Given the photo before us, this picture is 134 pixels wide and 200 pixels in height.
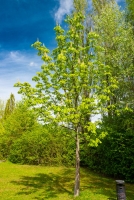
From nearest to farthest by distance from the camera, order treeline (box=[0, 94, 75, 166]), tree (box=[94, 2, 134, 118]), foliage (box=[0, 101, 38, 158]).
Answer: tree (box=[94, 2, 134, 118]) → treeline (box=[0, 94, 75, 166]) → foliage (box=[0, 101, 38, 158])

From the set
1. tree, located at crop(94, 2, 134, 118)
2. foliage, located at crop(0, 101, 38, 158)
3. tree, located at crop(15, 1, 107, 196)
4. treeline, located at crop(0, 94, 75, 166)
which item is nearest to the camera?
tree, located at crop(15, 1, 107, 196)

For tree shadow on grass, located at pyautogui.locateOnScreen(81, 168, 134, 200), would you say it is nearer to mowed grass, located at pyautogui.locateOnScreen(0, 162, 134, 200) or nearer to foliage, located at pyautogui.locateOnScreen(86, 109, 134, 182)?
mowed grass, located at pyautogui.locateOnScreen(0, 162, 134, 200)

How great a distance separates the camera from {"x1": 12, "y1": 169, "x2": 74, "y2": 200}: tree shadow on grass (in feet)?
37.7

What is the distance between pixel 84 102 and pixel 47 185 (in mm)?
6615

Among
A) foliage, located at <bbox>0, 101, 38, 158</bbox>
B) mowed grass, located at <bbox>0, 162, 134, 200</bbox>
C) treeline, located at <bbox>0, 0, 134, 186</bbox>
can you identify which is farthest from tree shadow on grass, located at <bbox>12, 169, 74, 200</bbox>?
foliage, located at <bbox>0, 101, 38, 158</bbox>

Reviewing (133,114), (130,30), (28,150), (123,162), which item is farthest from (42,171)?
(130,30)

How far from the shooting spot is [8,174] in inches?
667

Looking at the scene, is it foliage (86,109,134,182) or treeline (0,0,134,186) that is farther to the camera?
foliage (86,109,134,182)

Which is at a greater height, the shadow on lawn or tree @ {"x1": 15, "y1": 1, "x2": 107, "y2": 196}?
tree @ {"x1": 15, "y1": 1, "x2": 107, "y2": 196}

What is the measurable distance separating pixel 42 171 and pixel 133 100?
1007 centimetres

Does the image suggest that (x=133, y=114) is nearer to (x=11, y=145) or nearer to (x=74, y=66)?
(x=74, y=66)

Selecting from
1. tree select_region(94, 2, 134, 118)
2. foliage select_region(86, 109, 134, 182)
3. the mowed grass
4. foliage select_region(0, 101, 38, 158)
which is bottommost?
the mowed grass

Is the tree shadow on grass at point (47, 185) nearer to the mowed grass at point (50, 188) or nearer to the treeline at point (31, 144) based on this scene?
the mowed grass at point (50, 188)

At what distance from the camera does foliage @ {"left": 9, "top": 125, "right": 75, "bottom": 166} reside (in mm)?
21703
